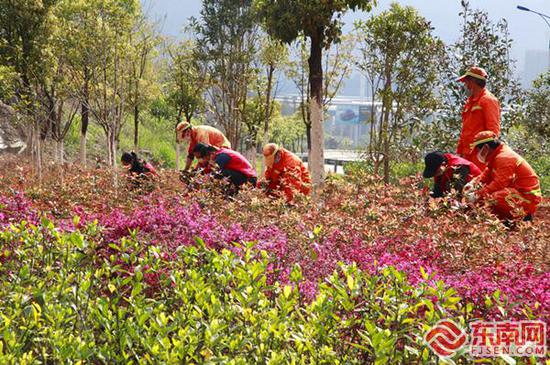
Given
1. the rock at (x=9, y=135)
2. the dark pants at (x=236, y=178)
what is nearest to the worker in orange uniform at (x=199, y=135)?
the dark pants at (x=236, y=178)

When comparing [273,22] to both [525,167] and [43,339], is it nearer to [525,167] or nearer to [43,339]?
[525,167]

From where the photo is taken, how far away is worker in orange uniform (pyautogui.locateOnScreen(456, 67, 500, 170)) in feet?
24.1

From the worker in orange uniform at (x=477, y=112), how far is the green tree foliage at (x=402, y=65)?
16.0ft

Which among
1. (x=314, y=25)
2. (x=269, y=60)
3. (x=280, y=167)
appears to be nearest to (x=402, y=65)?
(x=314, y=25)

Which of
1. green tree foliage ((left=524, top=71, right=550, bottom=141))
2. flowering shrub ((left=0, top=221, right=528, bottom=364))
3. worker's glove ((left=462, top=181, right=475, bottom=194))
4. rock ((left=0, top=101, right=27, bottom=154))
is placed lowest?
rock ((left=0, top=101, right=27, bottom=154))

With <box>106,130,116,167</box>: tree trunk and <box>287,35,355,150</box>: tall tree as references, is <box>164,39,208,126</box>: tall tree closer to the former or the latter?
<box>287,35,355,150</box>: tall tree

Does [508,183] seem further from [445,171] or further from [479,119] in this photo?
[479,119]

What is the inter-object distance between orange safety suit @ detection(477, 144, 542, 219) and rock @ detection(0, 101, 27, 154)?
1766 cm

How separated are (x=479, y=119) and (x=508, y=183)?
1.57 meters

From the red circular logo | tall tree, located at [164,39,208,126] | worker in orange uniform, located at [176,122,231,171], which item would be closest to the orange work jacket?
the red circular logo

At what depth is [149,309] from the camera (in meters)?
2.74

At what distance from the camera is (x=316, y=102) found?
10234mm

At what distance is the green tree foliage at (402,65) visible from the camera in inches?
519

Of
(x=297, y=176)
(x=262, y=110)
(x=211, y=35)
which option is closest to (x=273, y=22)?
(x=297, y=176)
